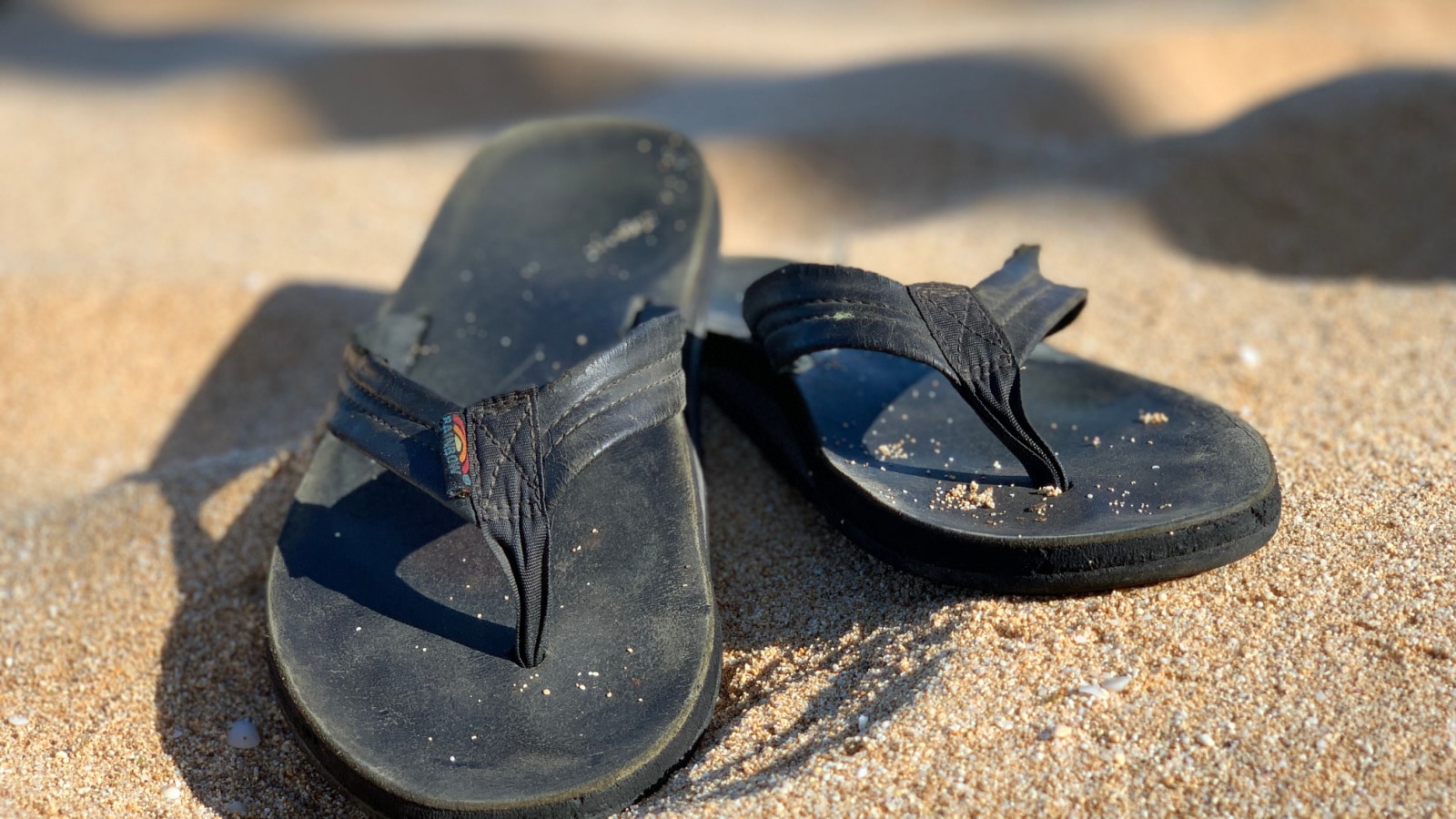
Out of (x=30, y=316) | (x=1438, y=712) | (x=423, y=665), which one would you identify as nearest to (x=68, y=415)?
(x=30, y=316)

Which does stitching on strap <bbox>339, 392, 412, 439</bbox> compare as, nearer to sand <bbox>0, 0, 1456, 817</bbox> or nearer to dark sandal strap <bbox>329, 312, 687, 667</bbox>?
dark sandal strap <bbox>329, 312, 687, 667</bbox>

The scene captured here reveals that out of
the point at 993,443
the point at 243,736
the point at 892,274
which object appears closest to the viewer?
the point at 243,736

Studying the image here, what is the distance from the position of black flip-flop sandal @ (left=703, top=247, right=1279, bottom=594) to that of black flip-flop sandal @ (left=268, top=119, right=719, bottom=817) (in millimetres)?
162

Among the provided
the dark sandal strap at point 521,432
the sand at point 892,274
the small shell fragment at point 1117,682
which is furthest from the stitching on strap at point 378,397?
the small shell fragment at point 1117,682

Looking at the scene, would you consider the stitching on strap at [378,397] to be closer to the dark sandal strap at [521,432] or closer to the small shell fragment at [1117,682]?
the dark sandal strap at [521,432]

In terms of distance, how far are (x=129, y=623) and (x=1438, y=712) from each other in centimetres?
143

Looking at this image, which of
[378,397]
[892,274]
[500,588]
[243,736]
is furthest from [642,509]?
[892,274]

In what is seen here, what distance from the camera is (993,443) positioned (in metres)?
1.33

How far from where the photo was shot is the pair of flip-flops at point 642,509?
106 cm

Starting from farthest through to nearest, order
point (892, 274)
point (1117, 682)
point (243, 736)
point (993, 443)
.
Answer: point (892, 274) < point (993, 443) < point (243, 736) < point (1117, 682)

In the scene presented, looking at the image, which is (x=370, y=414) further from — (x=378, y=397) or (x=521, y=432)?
(x=521, y=432)

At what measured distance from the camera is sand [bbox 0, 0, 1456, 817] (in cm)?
106

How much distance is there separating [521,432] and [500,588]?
0.19 metres

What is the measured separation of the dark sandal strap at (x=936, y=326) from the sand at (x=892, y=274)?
8.0 inches
